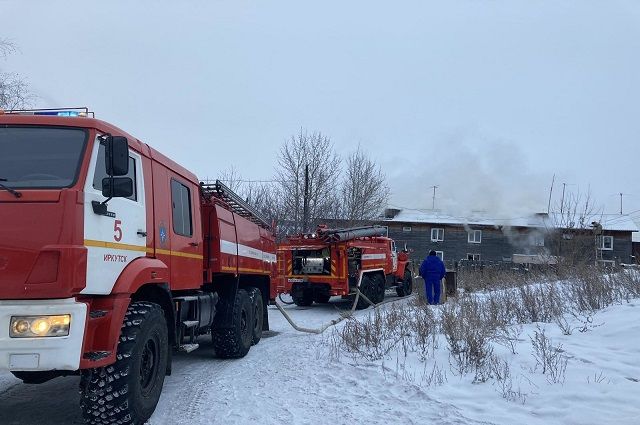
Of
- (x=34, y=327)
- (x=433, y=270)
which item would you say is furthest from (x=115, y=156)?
(x=433, y=270)

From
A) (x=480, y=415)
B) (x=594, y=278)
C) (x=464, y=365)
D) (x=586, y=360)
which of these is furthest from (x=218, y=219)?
(x=594, y=278)

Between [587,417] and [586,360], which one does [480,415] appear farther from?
[586,360]

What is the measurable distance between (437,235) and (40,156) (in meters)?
47.0

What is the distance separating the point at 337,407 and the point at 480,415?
1.47m

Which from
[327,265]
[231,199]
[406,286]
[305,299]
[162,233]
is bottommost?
[406,286]

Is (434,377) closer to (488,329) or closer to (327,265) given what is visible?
(488,329)

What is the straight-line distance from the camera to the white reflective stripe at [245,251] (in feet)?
27.2

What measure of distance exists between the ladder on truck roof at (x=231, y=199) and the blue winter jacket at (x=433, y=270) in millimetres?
6506

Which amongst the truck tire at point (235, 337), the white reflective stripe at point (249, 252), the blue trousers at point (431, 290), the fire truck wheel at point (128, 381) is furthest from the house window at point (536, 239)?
the fire truck wheel at point (128, 381)

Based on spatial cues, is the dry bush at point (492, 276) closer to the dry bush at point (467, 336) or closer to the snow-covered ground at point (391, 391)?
the dry bush at point (467, 336)

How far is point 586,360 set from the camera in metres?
6.36

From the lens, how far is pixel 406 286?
23.8m

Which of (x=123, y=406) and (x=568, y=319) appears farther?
(x=568, y=319)

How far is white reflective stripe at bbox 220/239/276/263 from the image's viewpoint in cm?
830
